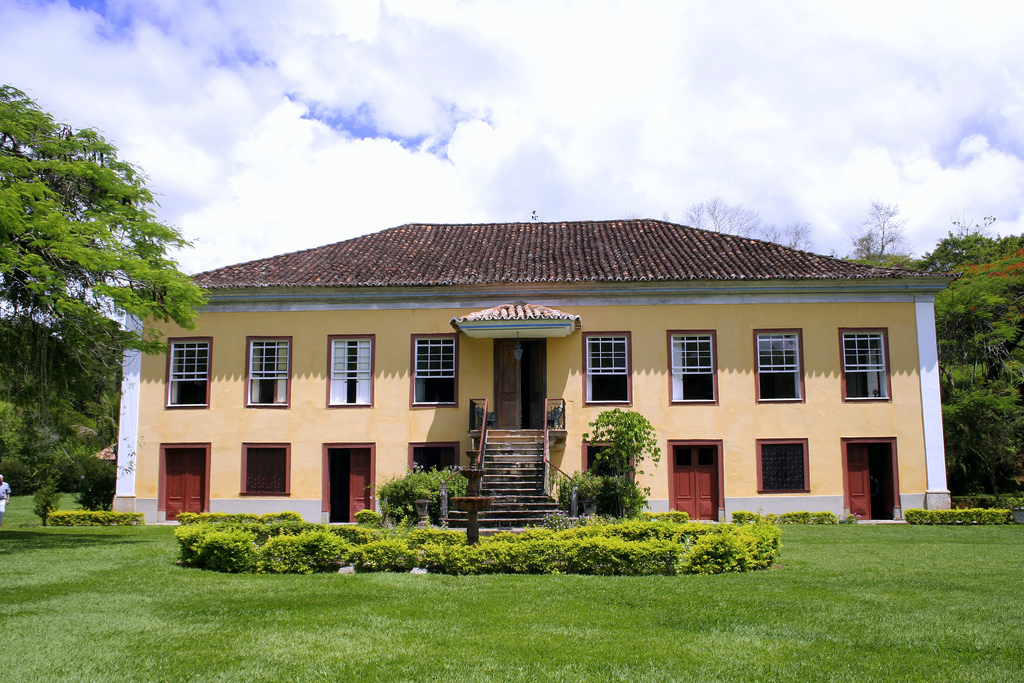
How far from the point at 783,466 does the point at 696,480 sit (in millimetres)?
2115

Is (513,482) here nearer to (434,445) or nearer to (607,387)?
(434,445)

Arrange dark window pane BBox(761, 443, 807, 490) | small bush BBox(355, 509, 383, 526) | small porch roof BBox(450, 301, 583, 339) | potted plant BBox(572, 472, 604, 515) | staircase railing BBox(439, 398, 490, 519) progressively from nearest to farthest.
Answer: staircase railing BBox(439, 398, 490, 519) < potted plant BBox(572, 472, 604, 515) < small bush BBox(355, 509, 383, 526) < small porch roof BBox(450, 301, 583, 339) < dark window pane BBox(761, 443, 807, 490)

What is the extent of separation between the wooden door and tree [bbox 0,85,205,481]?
7.81m

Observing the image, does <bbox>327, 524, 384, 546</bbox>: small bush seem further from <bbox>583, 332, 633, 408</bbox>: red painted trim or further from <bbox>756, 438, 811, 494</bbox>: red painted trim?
<bbox>756, 438, 811, 494</bbox>: red painted trim

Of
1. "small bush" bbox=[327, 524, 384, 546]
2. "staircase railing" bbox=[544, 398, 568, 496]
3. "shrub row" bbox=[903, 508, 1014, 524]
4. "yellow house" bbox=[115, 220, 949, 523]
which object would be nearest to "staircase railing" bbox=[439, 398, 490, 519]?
"yellow house" bbox=[115, 220, 949, 523]

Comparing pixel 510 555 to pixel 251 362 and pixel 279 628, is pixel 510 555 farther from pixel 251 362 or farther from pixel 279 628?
pixel 251 362

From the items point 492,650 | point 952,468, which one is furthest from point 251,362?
point 952,468

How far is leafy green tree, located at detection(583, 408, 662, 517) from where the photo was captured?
17875 mm

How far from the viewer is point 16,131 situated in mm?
13680

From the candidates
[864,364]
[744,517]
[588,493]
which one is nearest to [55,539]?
[588,493]

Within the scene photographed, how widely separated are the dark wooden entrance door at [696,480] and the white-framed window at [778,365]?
2010 mm

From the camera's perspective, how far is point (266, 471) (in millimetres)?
20188

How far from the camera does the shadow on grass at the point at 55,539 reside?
1351 cm

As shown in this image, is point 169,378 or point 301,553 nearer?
point 301,553
